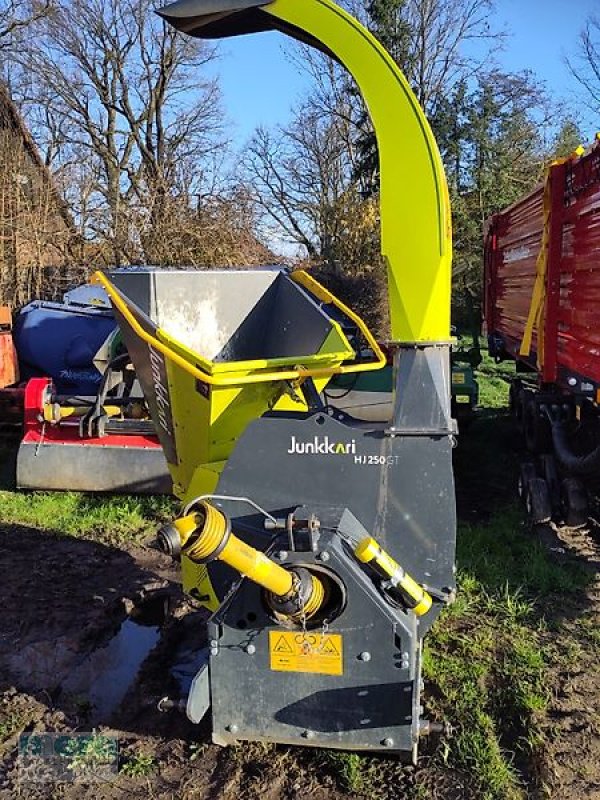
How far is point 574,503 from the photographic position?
202 inches

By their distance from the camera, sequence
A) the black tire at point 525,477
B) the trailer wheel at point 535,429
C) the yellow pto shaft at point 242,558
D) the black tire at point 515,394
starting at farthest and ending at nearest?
the black tire at point 515,394 → the trailer wheel at point 535,429 → the black tire at point 525,477 → the yellow pto shaft at point 242,558

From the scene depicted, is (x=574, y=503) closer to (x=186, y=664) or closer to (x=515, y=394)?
(x=186, y=664)

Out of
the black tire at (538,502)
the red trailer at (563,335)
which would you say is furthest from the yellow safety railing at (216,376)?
the black tire at (538,502)

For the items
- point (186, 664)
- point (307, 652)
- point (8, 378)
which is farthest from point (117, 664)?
point (8, 378)

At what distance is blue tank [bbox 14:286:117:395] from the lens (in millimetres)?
7676

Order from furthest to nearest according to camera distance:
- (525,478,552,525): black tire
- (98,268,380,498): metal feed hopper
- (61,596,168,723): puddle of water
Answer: (525,478,552,525): black tire < (61,596,168,723): puddle of water < (98,268,380,498): metal feed hopper

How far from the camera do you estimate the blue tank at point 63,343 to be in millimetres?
7676

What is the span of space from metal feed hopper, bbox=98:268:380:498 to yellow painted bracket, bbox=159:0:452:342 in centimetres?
57

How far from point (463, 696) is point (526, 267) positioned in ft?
15.5

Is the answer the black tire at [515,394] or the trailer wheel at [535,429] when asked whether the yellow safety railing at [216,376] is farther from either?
the black tire at [515,394]

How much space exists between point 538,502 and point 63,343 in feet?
15.9

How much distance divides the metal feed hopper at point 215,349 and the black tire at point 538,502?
221cm

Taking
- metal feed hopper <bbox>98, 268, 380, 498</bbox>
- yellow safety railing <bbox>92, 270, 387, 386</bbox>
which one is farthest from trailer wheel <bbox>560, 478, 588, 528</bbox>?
yellow safety railing <bbox>92, 270, 387, 386</bbox>

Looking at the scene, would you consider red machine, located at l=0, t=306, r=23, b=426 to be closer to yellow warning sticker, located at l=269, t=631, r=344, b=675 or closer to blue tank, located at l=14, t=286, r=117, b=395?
blue tank, located at l=14, t=286, r=117, b=395
